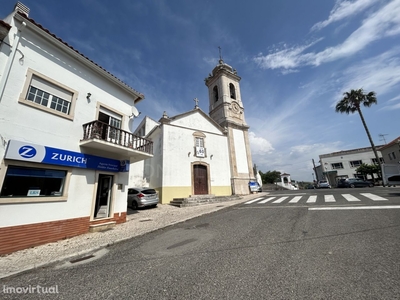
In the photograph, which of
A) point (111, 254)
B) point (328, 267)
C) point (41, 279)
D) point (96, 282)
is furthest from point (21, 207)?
point (328, 267)

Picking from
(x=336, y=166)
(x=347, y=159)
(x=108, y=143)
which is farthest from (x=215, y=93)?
(x=347, y=159)

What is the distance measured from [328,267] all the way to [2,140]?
8.65m

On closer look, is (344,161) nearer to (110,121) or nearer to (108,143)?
(110,121)

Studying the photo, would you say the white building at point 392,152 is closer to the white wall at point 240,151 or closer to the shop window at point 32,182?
the white wall at point 240,151

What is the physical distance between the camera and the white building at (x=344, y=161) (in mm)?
35344

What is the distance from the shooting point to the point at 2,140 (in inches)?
195

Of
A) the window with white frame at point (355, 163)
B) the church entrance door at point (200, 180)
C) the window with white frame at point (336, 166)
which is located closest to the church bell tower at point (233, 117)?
the church entrance door at point (200, 180)

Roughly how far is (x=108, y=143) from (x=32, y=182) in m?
2.56

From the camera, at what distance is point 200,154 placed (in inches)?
666

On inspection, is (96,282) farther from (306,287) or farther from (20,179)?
(20,179)

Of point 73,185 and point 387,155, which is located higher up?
point 387,155

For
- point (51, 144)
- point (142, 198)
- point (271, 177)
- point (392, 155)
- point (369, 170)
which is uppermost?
point (392, 155)

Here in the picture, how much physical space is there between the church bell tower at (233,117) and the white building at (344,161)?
30344 millimetres

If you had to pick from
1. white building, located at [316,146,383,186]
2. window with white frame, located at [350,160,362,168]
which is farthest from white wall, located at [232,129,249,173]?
window with white frame, located at [350,160,362,168]
